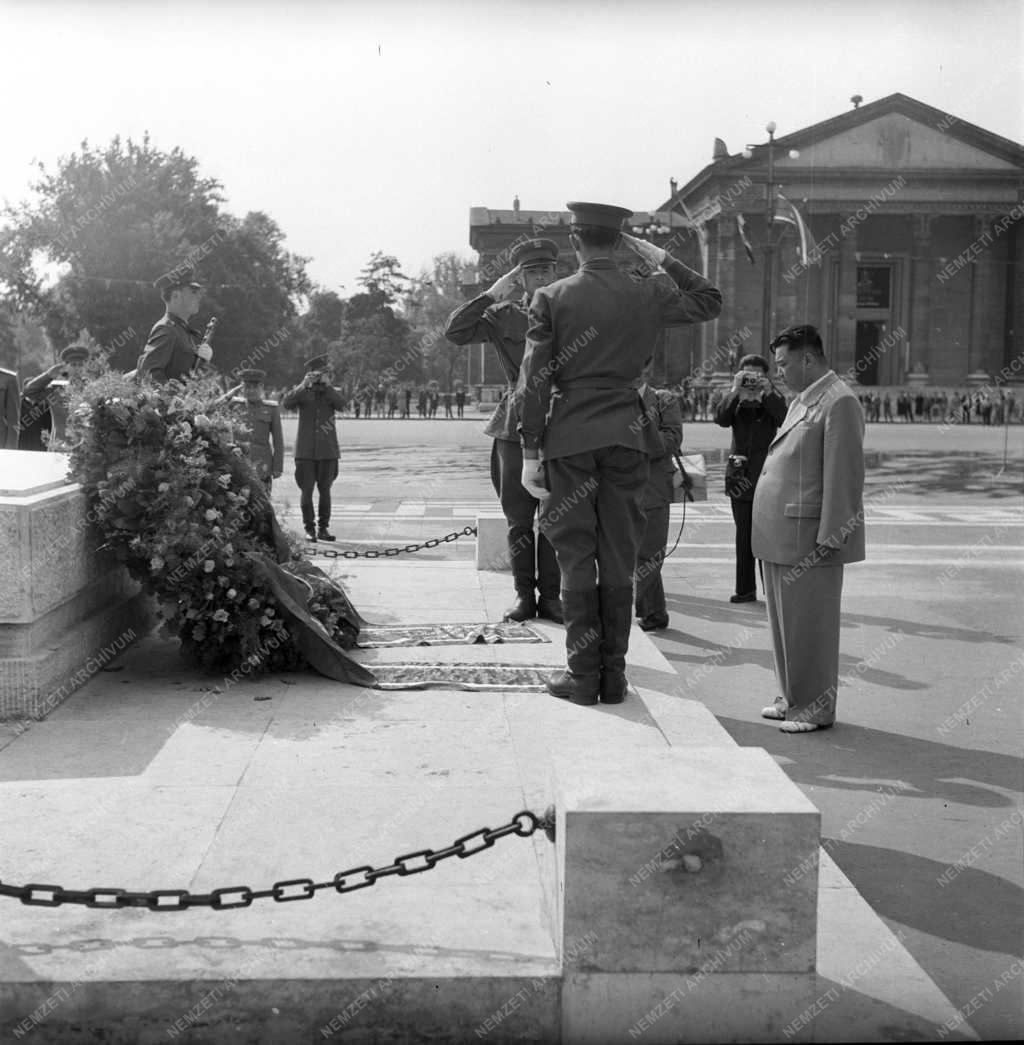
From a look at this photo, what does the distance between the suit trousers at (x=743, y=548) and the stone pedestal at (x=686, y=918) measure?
7.28 metres

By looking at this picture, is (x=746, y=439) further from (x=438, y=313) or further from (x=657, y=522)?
(x=438, y=313)

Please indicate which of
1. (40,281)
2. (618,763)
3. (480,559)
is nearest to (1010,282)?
(40,281)

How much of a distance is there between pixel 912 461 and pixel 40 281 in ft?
152

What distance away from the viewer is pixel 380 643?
7.56 meters

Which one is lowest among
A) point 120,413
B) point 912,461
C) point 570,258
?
point 912,461

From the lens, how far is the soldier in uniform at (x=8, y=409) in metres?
13.5

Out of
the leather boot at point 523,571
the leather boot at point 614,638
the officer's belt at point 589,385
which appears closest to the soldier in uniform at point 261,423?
the leather boot at point 523,571

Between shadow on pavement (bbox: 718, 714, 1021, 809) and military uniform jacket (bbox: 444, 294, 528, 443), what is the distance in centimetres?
234

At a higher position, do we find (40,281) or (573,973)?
(40,281)

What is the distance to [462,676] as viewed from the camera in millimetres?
6691

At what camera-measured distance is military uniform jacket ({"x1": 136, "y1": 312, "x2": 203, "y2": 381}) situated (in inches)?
326

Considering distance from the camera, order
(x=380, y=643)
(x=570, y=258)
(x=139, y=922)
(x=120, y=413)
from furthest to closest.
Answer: (x=570, y=258), (x=380, y=643), (x=120, y=413), (x=139, y=922)

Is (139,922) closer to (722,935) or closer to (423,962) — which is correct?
(423,962)

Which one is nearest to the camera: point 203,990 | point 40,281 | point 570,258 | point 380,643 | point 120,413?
point 203,990
